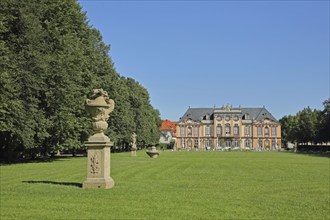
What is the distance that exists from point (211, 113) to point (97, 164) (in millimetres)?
122169

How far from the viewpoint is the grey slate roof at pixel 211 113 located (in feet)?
430

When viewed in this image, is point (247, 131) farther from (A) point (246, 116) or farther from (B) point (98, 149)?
(B) point (98, 149)

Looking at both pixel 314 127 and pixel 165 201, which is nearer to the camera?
pixel 165 201

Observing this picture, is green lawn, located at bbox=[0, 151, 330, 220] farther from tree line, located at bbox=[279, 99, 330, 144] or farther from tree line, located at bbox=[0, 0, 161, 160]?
tree line, located at bbox=[279, 99, 330, 144]

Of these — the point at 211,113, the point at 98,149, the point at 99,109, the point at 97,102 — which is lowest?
the point at 98,149

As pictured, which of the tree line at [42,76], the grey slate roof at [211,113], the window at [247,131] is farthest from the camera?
the grey slate roof at [211,113]

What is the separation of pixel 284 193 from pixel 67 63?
901 inches

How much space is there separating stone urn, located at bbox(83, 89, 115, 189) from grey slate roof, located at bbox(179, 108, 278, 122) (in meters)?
120

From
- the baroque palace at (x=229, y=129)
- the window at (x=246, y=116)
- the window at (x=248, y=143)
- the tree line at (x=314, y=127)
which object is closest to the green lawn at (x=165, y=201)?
the tree line at (x=314, y=127)

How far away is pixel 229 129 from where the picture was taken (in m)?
131

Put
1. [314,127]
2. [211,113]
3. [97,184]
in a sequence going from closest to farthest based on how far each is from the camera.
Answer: [97,184]
[314,127]
[211,113]

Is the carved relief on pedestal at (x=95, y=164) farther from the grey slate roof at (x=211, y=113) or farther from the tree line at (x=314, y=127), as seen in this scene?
the grey slate roof at (x=211, y=113)

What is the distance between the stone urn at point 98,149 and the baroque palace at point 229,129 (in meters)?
114

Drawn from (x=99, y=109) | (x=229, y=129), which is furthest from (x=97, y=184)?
(x=229, y=129)
